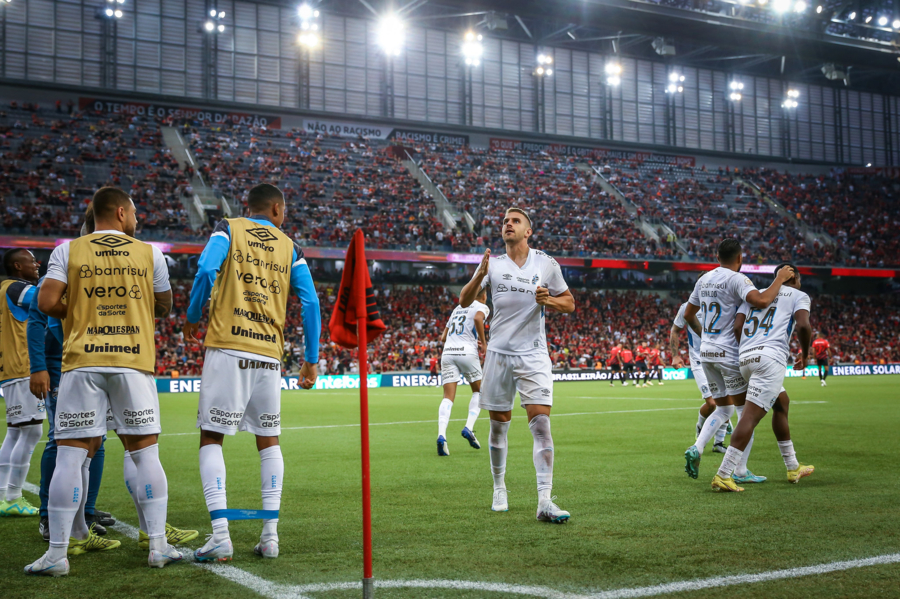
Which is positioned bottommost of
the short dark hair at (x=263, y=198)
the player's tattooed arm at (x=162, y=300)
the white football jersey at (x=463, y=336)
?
the white football jersey at (x=463, y=336)

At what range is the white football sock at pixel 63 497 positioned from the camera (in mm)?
4711

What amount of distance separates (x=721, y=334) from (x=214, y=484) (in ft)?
18.8

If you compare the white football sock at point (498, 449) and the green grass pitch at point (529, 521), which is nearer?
the green grass pitch at point (529, 521)

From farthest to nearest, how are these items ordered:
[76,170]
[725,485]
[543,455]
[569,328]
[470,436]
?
[569,328] → [76,170] → [470,436] → [725,485] → [543,455]

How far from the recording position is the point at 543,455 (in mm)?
6258

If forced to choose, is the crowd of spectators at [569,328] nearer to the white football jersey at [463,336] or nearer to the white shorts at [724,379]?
the white football jersey at [463,336]

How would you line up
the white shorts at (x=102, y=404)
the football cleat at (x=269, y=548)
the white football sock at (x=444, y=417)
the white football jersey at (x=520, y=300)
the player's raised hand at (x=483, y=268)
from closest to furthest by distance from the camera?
the white shorts at (x=102, y=404)
the football cleat at (x=269, y=548)
the player's raised hand at (x=483, y=268)
the white football jersey at (x=520, y=300)
the white football sock at (x=444, y=417)

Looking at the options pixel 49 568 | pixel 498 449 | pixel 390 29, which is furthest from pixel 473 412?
pixel 390 29

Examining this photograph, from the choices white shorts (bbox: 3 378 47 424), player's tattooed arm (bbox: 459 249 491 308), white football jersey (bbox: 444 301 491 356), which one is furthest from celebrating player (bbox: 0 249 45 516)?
white football jersey (bbox: 444 301 491 356)

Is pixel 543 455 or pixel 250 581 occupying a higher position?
pixel 543 455

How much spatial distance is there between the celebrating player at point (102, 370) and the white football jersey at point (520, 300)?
2.87 meters

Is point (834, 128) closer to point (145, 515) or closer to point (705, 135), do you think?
point (705, 135)

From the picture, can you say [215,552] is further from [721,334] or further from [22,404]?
[721,334]

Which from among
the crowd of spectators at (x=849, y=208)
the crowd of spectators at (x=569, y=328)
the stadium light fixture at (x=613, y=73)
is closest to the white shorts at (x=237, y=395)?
the crowd of spectators at (x=569, y=328)
